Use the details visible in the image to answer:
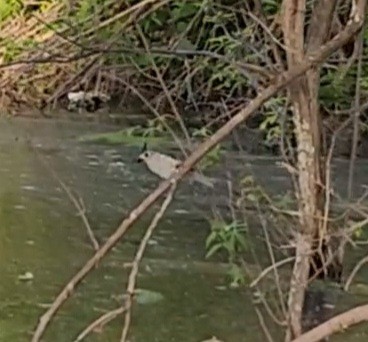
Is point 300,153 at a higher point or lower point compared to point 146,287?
higher

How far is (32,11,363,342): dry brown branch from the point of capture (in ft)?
6.55

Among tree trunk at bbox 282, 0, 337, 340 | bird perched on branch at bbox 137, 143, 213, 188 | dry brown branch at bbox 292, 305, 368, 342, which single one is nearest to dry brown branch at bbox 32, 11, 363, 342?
dry brown branch at bbox 292, 305, 368, 342

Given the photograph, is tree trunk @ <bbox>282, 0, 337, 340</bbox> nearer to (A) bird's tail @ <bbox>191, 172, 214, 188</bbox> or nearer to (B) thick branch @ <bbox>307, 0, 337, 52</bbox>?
(B) thick branch @ <bbox>307, 0, 337, 52</bbox>

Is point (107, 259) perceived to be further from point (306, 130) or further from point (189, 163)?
point (189, 163)

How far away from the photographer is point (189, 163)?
208 cm

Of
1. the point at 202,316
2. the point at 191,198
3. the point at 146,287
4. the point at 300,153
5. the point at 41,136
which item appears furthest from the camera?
the point at 41,136

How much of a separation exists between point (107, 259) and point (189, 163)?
2300 mm

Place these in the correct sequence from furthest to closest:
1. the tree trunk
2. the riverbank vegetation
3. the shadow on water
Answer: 1. the shadow on water
2. the tree trunk
3. the riverbank vegetation

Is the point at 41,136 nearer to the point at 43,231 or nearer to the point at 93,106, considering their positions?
the point at 93,106

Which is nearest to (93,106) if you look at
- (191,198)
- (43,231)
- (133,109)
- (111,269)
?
(133,109)

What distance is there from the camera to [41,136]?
7.12m

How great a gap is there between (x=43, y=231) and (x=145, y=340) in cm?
126

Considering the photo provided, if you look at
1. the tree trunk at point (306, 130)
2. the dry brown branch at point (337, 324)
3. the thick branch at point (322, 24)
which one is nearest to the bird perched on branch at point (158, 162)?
the tree trunk at point (306, 130)

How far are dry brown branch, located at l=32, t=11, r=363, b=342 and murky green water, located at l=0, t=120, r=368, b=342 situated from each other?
1.31m
